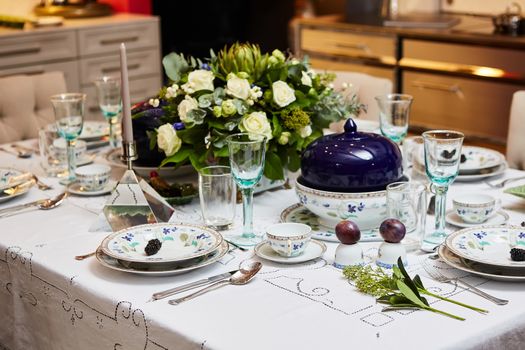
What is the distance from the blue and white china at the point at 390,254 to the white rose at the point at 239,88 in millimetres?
525

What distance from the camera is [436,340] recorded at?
4.37ft

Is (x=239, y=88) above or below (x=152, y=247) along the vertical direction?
above

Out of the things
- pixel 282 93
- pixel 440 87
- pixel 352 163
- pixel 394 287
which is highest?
pixel 282 93

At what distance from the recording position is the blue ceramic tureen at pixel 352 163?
1833mm

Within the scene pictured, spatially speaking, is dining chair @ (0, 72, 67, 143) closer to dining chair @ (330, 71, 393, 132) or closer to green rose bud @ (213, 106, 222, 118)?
dining chair @ (330, 71, 393, 132)

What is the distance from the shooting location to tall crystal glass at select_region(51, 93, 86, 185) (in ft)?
7.34

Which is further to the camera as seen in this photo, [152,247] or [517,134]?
[517,134]

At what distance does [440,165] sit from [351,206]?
199mm

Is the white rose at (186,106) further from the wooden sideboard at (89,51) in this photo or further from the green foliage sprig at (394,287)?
the wooden sideboard at (89,51)

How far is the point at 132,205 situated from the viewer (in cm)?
190

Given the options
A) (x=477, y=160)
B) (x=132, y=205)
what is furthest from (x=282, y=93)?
(x=477, y=160)

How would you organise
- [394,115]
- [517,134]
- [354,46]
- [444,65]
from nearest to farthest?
[394,115] → [517,134] → [444,65] → [354,46]

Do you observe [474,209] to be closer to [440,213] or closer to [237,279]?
[440,213]

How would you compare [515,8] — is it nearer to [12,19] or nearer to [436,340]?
[12,19]
